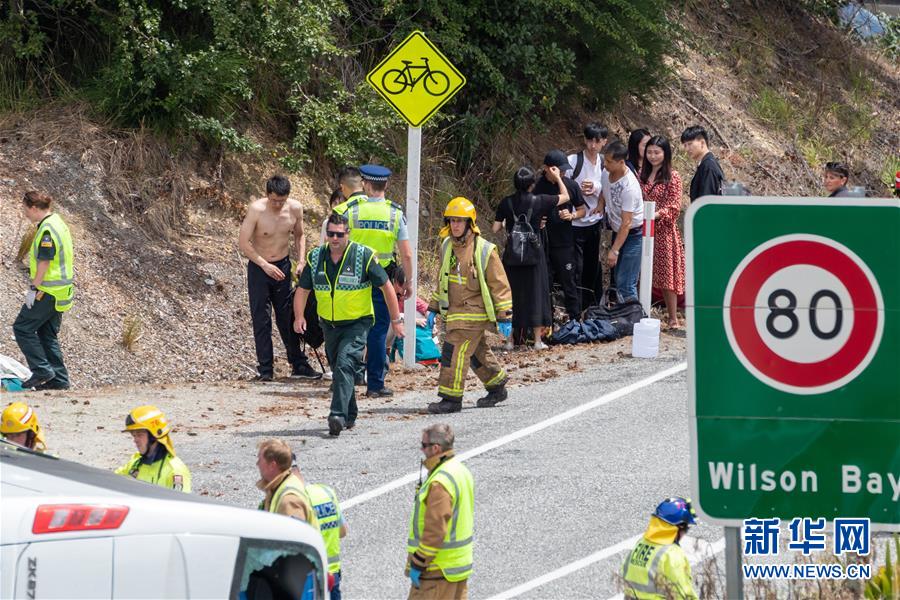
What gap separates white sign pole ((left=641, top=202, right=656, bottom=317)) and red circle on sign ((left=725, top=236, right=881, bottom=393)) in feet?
32.3

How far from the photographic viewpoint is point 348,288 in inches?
443

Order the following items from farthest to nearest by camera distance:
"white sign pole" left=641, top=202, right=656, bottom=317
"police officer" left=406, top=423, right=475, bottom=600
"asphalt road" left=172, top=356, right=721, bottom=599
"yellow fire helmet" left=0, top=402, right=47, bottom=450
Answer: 1. "white sign pole" left=641, top=202, right=656, bottom=317
2. "asphalt road" left=172, top=356, right=721, bottom=599
3. "yellow fire helmet" left=0, top=402, right=47, bottom=450
4. "police officer" left=406, top=423, right=475, bottom=600

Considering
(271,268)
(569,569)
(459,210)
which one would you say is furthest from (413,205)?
(569,569)

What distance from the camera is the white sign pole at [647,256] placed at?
564 inches

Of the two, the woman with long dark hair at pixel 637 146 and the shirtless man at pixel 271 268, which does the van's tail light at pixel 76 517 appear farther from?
the woman with long dark hair at pixel 637 146

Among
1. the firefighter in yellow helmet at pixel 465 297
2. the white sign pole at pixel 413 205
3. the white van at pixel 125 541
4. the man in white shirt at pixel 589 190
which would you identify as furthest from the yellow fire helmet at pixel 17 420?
the man in white shirt at pixel 589 190

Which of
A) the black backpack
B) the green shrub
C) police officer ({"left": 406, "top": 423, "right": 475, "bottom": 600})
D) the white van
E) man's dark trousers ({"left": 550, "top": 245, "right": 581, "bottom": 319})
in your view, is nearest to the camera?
the white van

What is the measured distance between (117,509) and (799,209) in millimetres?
2297

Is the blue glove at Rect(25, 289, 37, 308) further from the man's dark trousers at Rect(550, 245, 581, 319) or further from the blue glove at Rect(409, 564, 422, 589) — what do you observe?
the blue glove at Rect(409, 564, 422, 589)

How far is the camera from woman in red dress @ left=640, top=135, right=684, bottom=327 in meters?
14.9

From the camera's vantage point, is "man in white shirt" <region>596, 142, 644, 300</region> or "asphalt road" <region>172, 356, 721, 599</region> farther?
"man in white shirt" <region>596, 142, 644, 300</region>

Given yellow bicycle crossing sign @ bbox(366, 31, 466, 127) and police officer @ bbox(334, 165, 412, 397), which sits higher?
yellow bicycle crossing sign @ bbox(366, 31, 466, 127)

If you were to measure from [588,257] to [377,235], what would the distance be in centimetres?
358

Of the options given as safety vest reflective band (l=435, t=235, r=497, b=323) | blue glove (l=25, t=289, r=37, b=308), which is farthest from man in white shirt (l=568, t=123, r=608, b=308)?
blue glove (l=25, t=289, r=37, b=308)
